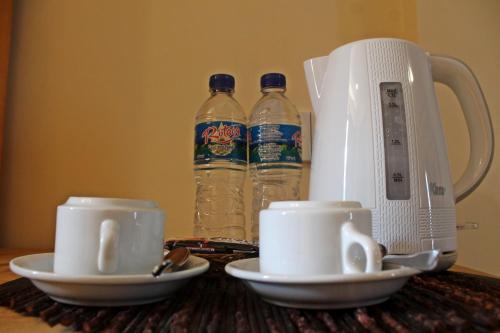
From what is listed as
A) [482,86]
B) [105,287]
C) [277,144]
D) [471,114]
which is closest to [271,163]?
[277,144]

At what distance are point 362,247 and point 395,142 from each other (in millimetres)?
241

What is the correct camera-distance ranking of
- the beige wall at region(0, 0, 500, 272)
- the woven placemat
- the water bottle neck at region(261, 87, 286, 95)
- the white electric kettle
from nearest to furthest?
the woven placemat, the white electric kettle, the water bottle neck at region(261, 87, 286, 95), the beige wall at region(0, 0, 500, 272)

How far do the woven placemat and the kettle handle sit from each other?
0.82ft

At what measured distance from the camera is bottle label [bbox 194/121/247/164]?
0.72 m

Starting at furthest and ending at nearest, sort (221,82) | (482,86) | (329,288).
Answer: (482,86), (221,82), (329,288)

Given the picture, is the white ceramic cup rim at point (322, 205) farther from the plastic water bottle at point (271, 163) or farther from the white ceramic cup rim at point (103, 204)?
the plastic water bottle at point (271, 163)

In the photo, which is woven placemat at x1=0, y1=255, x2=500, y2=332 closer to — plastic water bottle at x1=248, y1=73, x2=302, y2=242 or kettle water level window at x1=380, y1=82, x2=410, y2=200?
kettle water level window at x1=380, y1=82, x2=410, y2=200

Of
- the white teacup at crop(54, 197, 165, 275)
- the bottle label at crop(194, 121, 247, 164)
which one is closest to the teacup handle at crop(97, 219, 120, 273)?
the white teacup at crop(54, 197, 165, 275)

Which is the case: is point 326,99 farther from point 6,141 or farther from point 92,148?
point 6,141

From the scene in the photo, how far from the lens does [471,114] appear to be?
0.65 metres

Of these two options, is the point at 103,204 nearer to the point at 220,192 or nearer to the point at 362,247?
the point at 362,247

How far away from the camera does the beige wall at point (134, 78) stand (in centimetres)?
97

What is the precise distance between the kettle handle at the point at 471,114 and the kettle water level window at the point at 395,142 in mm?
122

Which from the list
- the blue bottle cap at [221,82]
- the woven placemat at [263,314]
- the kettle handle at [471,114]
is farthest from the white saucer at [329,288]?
the blue bottle cap at [221,82]
